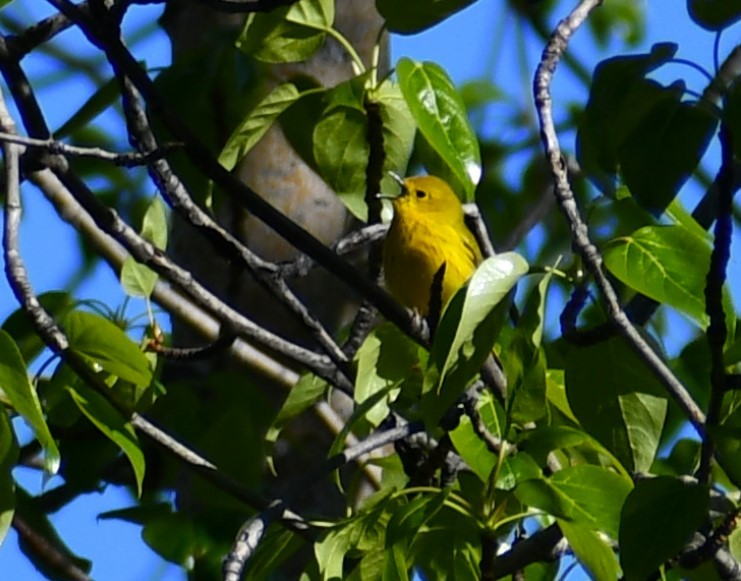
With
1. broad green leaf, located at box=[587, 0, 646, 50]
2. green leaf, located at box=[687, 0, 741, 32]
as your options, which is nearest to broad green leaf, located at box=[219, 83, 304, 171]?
green leaf, located at box=[687, 0, 741, 32]

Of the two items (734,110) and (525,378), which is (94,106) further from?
(734,110)

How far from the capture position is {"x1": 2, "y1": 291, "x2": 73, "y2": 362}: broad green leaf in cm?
287

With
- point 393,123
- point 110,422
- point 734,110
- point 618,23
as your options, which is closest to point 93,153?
point 110,422

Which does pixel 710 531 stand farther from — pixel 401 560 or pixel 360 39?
pixel 360 39

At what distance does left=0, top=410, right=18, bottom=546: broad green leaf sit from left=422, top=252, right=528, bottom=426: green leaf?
701 millimetres

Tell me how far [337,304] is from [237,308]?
25 cm

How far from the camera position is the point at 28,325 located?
2.86 m

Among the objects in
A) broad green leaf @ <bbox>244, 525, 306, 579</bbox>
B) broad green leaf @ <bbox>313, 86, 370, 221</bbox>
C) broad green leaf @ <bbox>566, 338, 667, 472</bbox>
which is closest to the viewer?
broad green leaf @ <bbox>566, 338, 667, 472</bbox>

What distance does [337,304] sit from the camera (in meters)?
3.70

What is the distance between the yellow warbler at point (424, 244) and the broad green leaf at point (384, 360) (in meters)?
1.43

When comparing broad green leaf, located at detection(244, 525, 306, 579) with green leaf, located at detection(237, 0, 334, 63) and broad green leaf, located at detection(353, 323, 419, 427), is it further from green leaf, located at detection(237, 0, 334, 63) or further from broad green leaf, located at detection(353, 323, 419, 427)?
green leaf, located at detection(237, 0, 334, 63)

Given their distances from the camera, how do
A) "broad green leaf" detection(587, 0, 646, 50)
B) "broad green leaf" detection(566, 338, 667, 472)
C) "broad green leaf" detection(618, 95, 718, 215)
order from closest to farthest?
1. "broad green leaf" detection(618, 95, 718, 215)
2. "broad green leaf" detection(566, 338, 667, 472)
3. "broad green leaf" detection(587, 0, 646, 50)

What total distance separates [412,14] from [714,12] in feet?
1.55

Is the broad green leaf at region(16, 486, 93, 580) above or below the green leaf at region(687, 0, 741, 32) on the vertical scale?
below
